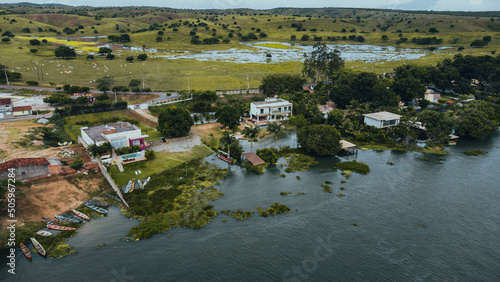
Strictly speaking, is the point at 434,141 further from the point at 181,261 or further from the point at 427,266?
the point at 181,261

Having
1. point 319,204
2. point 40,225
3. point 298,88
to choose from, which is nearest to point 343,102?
point 298,88

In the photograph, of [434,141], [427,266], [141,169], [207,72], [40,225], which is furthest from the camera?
[207,72]

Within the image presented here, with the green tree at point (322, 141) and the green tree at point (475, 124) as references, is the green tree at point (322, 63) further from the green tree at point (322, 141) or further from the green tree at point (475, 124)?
the green tree at point (322, 141)

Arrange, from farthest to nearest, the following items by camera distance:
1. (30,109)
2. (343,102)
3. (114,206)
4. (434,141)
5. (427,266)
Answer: (343,102) < (30,109) < (434,141) < (114,206) < (427,266)

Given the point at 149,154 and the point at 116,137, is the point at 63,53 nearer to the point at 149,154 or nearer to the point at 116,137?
the point at 116,137

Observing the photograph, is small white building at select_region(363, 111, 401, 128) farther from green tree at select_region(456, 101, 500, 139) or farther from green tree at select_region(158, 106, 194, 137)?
green tree at select_region(158, 106, 194, 137)

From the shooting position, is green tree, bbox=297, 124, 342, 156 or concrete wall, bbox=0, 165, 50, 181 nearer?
concrete wall, bbox=0, 165, 50, 181

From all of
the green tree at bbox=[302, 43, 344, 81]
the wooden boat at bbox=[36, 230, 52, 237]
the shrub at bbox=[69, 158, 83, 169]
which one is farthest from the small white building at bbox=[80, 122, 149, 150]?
the green tree at bbox=[302, 43, 344, 81]
